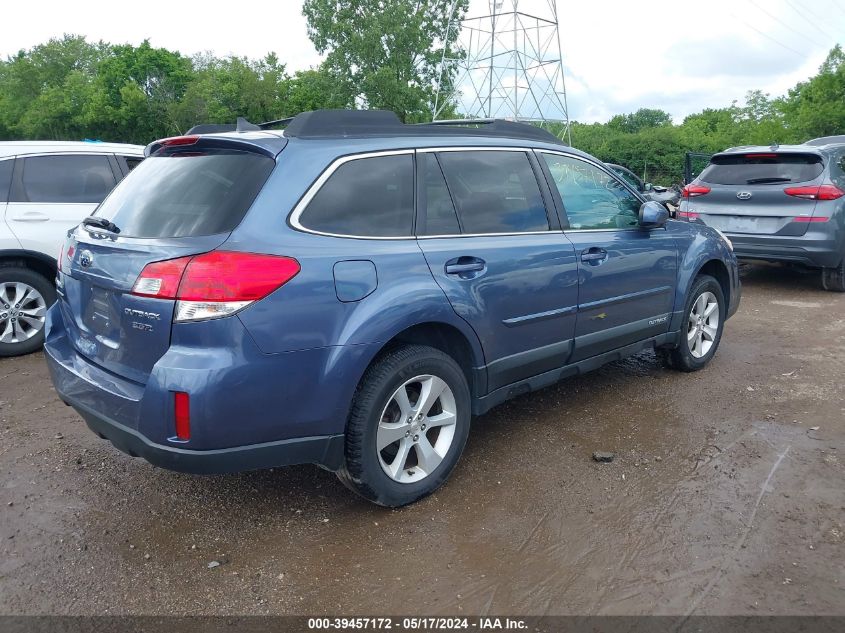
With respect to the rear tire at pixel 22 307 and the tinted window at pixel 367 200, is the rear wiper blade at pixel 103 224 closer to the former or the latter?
the tinted window at pixel 367 200

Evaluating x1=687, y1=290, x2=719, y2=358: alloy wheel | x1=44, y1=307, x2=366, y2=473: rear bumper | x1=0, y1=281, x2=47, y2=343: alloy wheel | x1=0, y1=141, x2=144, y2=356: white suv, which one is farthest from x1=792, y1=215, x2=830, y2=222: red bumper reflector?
x1=0, y1=281, x2=47, y2=343: alloy wheel

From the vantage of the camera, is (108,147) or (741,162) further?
(741,162)

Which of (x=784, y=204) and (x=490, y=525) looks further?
(x=784, y=204)

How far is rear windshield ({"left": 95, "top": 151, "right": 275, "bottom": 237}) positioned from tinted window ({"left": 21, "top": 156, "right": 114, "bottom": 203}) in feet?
10.7

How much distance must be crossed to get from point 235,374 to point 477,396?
4.63 ft

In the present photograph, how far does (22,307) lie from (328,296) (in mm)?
4328

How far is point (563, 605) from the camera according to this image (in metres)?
2.58

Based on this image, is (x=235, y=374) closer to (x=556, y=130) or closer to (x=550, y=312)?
(x=550, y=312)

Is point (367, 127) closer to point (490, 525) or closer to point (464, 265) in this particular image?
point (464, 265)

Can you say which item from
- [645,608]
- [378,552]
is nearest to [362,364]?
[378,552]

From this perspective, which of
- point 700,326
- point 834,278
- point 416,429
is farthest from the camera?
point 834,278

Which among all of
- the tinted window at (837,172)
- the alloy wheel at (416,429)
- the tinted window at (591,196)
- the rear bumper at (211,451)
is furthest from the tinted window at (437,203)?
the tinted window at (837,172)

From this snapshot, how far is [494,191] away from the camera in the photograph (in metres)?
3.73

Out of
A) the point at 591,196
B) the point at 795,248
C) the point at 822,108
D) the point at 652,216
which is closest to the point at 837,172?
the point at 795,248
